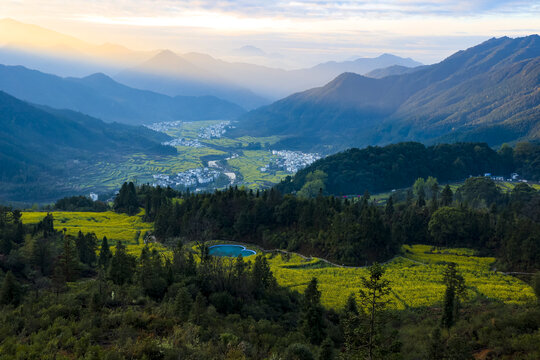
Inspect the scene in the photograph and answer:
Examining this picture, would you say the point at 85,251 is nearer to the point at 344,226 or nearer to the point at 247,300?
the point at 247,300

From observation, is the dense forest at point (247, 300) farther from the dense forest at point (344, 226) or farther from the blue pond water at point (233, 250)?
the blue pond water at point (233, 250)

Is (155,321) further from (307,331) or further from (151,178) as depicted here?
(151,178)

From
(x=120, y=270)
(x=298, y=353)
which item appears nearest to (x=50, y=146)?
(x=120, y=270)

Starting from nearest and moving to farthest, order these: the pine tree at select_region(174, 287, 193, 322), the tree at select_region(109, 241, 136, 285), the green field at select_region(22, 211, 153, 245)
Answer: the pine tree at select_region(174, 287, 193, 322) < the tree at select_region(109, 241, 136, 285) < the green field at select_region(22, 211, 153, 245)

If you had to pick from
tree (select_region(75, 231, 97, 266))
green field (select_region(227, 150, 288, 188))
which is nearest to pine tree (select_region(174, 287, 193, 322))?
tree (select_region(75, 231, 97, 266))

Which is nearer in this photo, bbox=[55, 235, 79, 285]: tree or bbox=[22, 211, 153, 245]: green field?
bbox=[55, 235, 79, 285]: tree

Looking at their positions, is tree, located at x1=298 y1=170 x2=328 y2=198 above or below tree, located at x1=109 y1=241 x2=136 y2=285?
above

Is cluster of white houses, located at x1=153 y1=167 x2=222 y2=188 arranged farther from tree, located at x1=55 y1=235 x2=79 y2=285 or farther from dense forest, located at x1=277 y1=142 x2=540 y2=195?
tree, located at x1=55 y1=235 x2=79 y2=285
